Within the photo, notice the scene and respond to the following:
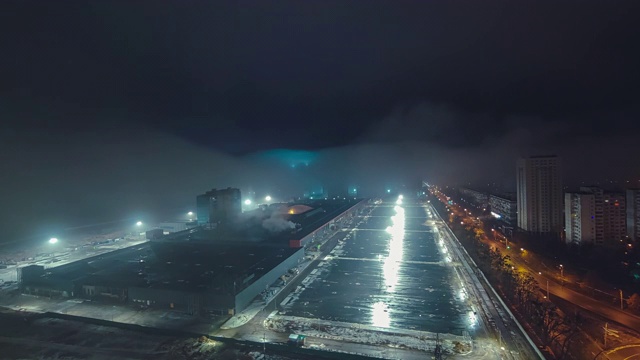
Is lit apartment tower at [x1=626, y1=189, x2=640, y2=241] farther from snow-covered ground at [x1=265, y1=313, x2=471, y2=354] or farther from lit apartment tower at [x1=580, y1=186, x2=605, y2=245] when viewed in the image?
snow-covered ground at [x1=265, y1=313, x2=471, y2=354]

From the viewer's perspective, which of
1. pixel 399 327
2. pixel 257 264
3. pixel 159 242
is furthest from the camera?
pixel 159 242

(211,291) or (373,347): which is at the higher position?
(211,291)

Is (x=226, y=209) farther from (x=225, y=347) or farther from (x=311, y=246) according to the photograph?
(x=225, y=347)

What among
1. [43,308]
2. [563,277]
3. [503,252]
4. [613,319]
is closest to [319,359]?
[613,319]

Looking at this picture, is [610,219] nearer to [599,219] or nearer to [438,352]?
[599,219]

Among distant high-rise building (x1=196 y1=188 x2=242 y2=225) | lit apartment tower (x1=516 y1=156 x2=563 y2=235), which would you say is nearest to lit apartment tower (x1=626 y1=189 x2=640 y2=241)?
lit apartment tower (x1=516 y1=156 x2=563 y2=235)

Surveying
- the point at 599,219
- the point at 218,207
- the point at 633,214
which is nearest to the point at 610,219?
the point at 599,219

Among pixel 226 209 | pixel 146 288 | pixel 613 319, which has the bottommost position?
pixel 613 319
